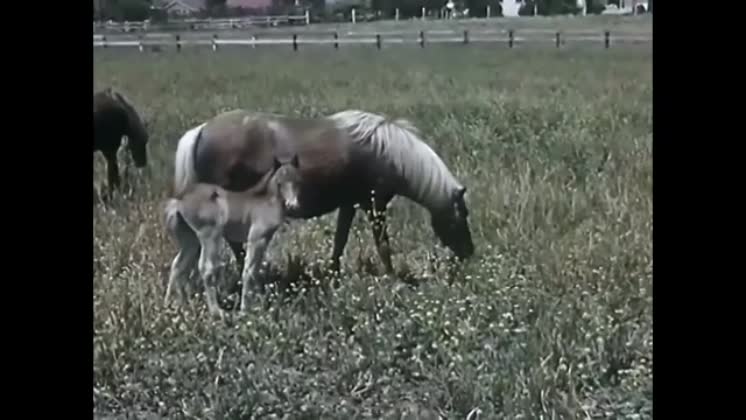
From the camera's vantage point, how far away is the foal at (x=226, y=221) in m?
2.54

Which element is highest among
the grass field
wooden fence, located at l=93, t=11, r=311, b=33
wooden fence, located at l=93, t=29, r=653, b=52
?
Result: wooden fence, located at l=93, t=11, r=311, b=33

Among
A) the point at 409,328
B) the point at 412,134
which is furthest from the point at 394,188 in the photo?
the point at 409,328

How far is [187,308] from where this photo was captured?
8.42 ft

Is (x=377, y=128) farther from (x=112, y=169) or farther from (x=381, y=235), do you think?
(x=112, y=169)

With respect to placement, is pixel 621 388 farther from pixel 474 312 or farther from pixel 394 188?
pixel 394 188

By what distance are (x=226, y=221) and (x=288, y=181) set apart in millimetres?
174

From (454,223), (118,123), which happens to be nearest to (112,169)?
(118,123)

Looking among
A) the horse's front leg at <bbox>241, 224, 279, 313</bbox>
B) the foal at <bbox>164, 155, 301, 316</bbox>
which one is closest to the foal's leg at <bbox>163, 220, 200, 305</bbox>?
the foal at <bbox>164, 155, 301, 316</bbox>

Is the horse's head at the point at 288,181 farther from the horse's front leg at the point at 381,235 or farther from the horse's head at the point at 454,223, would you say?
the horse's head at the point at 454,223

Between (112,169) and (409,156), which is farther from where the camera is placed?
(112,169)

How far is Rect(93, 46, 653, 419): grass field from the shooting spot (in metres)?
2.44

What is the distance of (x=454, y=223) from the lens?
2.53m

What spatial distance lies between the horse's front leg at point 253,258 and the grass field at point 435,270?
31mm

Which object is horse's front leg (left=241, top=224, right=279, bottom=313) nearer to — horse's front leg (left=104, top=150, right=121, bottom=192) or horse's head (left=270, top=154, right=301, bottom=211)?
horse's head (left=270, top=154, right=301, bottom=211)
